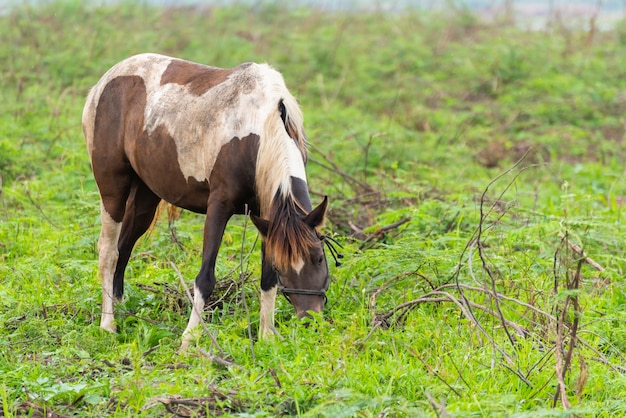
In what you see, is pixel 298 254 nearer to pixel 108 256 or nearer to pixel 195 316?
pixel 195 316

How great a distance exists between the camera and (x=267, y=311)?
19.0 ft

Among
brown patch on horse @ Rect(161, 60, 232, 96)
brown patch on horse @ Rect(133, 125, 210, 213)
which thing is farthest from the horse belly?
brown patch on horse @ Rect(161, 60, 232, 96)

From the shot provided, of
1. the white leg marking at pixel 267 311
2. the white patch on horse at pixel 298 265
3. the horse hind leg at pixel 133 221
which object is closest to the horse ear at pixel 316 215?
the white patch on horse at pixel 298 265

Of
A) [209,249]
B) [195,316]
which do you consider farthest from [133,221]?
[195,316]

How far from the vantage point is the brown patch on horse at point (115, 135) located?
6.43 meters

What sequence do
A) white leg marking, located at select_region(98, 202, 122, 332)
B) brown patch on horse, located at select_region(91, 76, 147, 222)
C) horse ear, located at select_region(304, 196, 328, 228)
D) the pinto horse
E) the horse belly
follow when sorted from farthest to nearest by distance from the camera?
1. brown patch on horse, located at select_region(91, 76, 147, 222)
2. white leg marking, located at select_region(98, 202, 122, 332)
3. the horse belly
4. the pinto horse
5. horse ear, located at select_region(304, 196, 328, 228)

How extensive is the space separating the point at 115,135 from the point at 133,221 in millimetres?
708

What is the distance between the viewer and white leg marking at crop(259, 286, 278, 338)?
5.72 metres

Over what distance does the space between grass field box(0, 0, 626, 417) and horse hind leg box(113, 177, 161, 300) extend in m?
0.16

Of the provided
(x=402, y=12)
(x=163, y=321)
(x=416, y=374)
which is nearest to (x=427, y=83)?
(x=402, y=12)

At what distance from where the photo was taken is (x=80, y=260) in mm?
6844

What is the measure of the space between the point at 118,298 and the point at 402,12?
13.8 metres

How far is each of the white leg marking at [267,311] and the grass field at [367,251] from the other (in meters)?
0.14

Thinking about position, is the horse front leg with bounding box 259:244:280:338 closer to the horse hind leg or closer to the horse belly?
the horse belly
